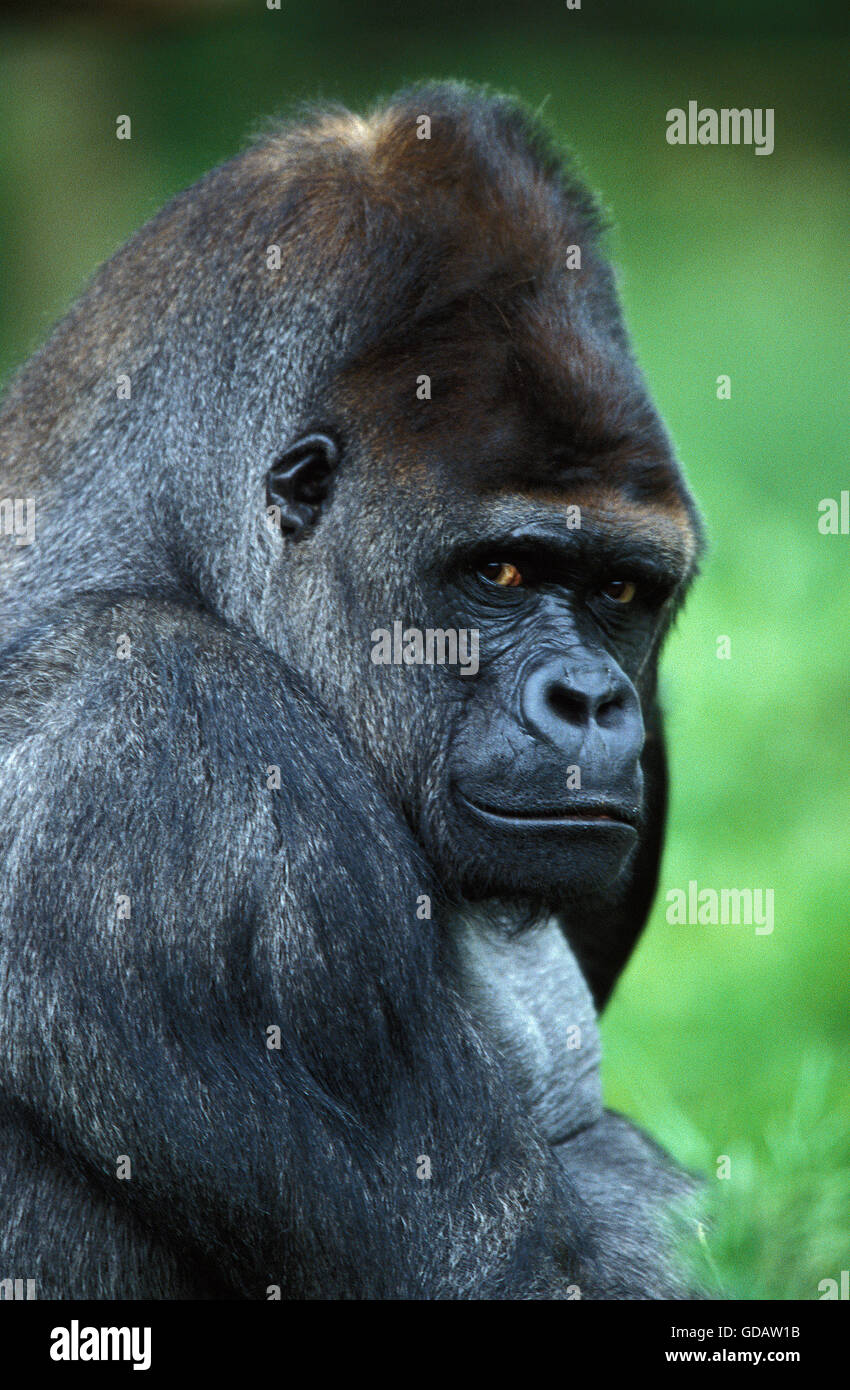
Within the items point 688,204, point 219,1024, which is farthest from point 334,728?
point 688,204

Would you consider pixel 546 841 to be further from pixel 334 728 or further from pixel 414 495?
pixel 414 495

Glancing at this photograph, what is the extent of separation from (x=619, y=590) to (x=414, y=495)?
0.61m

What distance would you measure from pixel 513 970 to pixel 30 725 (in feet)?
4.53

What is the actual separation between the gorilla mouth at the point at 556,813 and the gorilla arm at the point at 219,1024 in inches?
11.4

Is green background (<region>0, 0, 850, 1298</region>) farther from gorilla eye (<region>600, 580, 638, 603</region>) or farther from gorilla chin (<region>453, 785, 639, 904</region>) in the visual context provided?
gorilla chin (<region>453, 785, 639, 904</region>)

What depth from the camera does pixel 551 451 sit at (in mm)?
3488

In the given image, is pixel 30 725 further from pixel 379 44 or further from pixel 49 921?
pixel 379 44

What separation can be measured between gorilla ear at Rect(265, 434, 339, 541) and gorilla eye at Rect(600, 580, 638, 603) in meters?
0.73

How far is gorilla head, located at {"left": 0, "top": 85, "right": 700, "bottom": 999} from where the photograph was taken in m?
3.47

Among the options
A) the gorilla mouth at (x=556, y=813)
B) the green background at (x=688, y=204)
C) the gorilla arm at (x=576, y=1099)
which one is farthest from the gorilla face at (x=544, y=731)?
the green background at (x=688, y=204)

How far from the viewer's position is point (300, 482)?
11.6 feet

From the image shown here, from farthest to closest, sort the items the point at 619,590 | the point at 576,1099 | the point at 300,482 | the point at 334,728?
the point at 576,1099 < the point at 619,590 < the point at 300,482 < the point at 334,728

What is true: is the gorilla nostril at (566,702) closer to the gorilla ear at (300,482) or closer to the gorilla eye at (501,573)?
Result: the gorilla eye at (501,573)
